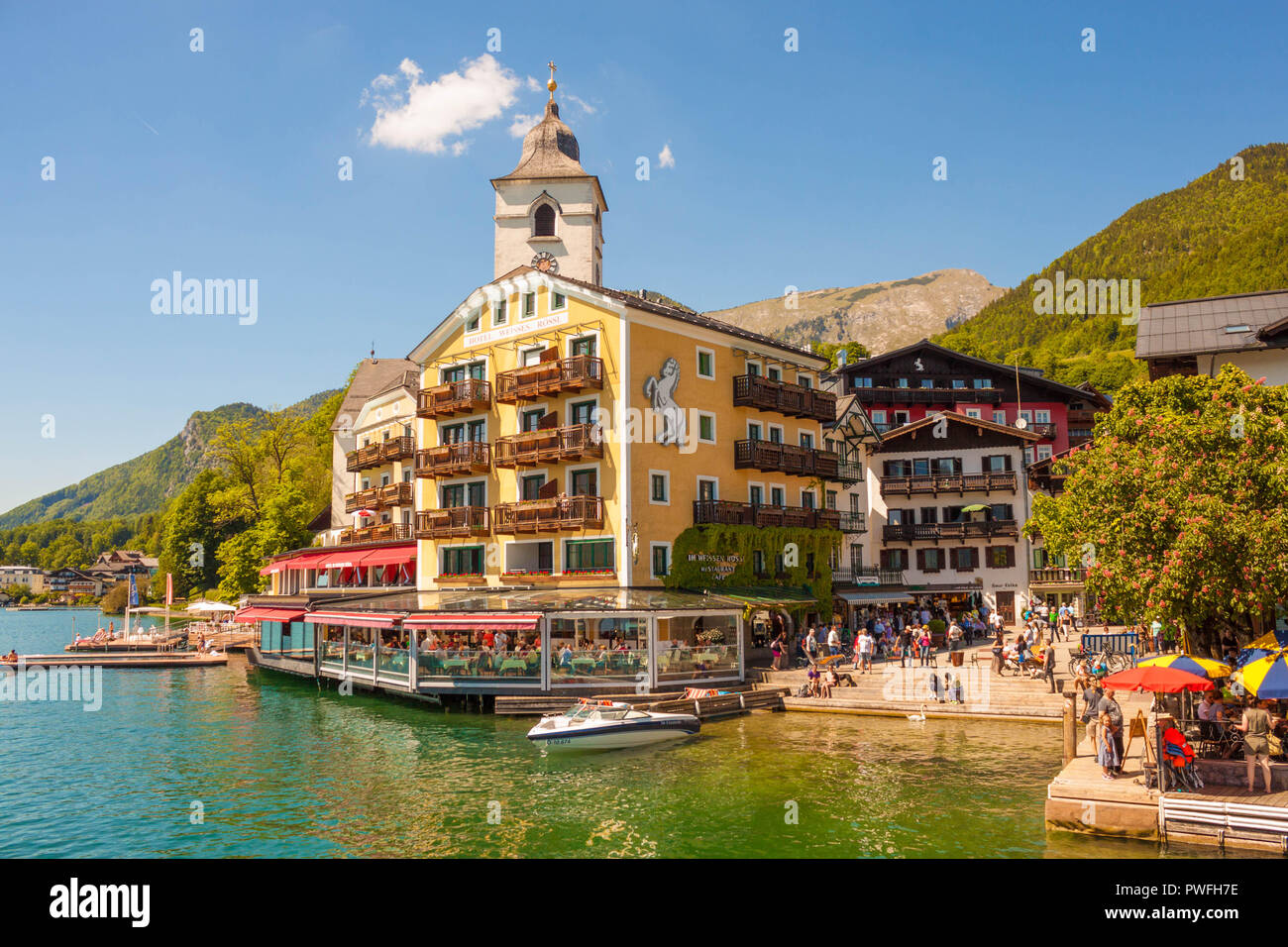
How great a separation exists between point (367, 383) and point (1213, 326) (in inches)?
2483

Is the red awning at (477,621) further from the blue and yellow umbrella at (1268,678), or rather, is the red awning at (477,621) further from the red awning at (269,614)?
the blue and yellow umbrella at (1268,678)

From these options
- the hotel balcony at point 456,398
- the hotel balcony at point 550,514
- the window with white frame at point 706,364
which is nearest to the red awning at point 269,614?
the hotel balcony at point 550,514

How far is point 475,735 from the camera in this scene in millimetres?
32000

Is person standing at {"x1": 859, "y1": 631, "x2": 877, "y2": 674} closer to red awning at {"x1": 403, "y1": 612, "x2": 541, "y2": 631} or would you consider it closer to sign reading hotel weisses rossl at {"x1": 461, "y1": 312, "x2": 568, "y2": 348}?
red awning at {"x1": 403, "y1": 612, "x2": 541, "y2": 631}

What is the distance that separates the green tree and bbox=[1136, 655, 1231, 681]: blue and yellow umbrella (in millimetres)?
3357

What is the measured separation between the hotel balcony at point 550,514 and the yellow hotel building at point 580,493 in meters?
0.10

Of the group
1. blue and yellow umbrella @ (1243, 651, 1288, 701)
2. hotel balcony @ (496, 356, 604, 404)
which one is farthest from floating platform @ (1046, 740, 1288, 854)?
hotel balcony @ (496, 356, 604, 404)

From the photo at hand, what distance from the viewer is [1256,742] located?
1852 cm

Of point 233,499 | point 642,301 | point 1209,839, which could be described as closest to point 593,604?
point 642,301

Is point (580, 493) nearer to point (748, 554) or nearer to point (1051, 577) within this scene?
point (748, 554)

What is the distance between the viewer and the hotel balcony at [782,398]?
4700cm

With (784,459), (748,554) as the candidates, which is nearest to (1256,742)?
(748,554)
